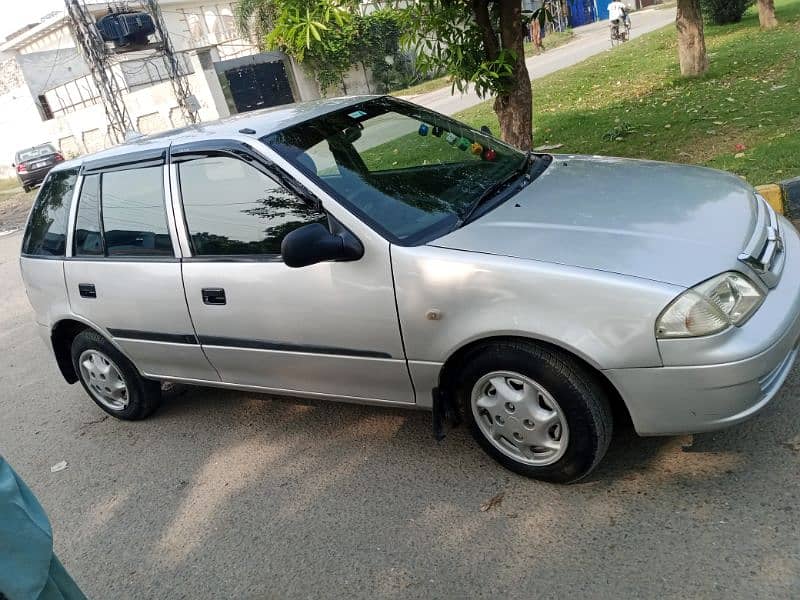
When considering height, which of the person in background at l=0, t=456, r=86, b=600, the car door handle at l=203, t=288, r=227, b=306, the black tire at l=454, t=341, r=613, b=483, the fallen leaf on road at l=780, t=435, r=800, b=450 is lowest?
the fallen leaf on road at l=780, t=435, r=800, b=450

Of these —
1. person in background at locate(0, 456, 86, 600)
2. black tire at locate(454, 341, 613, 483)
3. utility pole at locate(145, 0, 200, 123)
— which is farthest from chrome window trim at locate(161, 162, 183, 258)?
utility pole at locate(145, 0, 200, 123)

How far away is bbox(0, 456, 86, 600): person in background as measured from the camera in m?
1.77

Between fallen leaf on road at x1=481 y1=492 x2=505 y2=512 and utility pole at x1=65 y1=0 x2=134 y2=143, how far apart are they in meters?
21.4

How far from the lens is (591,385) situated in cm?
279

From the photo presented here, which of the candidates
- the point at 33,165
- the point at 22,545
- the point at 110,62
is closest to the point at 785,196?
the point at 22,545

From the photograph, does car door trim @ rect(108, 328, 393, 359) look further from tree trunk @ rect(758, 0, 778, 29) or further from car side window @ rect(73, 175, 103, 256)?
tree trunk @ rect(758, 0, 778, 29)

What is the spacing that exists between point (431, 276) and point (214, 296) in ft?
4.16

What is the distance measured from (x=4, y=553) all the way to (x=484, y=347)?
6.14 ft

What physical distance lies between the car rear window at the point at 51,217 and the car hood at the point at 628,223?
105 inches

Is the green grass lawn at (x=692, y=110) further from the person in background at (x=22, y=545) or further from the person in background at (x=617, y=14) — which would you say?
the person in background at (x=617, y=14)

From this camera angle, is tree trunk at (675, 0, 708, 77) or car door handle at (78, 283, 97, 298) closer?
car door handle at (78, 283, 97, 298)

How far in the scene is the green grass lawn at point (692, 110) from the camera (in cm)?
707

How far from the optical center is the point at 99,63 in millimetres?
24078

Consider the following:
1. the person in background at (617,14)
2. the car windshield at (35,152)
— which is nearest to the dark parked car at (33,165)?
the car windshield at (35,152)
